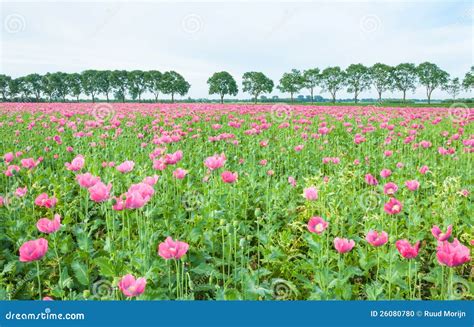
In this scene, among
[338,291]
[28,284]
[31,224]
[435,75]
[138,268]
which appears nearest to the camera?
[338,291]

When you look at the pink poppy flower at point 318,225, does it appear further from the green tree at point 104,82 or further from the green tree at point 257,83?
the green tree at point 104,82

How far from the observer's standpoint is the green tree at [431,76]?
190 ft

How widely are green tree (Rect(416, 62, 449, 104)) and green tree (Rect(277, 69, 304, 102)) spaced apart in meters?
19.2

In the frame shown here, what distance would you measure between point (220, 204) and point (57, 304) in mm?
1881

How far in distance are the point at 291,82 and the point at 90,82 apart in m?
41.4

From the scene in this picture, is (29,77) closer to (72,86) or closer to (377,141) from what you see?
(72,86)

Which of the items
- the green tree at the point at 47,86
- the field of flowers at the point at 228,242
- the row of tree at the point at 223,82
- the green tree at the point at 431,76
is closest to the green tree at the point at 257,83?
the row of tree at the point at 223,82

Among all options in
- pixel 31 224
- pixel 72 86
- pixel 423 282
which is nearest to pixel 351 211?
pixel 423 282

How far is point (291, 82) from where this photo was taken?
57.3 meters

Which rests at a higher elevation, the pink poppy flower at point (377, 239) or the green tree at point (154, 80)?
the green tree at point (154, 80)

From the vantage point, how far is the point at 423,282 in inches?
117

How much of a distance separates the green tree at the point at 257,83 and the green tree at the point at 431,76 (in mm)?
23526

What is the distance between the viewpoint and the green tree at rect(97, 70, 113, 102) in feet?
248

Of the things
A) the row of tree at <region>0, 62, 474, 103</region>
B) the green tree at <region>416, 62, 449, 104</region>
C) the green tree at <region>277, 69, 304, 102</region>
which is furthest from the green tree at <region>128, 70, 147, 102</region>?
the green tree at <region>416, 62, 449, 104</region>
